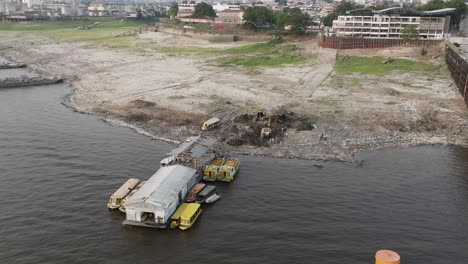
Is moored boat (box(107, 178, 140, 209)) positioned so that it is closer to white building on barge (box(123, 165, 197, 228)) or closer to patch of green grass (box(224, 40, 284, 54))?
white building on barge (box(123, 165, 197, 228))

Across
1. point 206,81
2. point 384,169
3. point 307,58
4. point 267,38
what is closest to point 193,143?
point 384,169

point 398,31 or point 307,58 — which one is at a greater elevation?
point 398,31

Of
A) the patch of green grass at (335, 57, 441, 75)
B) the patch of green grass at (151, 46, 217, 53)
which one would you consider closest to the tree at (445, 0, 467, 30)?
the patch of green grass at (335, 57, 441, 75)

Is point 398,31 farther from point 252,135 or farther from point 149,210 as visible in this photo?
point 149,210

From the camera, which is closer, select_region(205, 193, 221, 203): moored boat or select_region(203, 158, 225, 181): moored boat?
select_region(205, 193, 221, 203): moored boat

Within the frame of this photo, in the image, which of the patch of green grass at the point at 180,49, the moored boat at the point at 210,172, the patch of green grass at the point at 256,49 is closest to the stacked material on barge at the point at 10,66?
the patch of green grass at the point at 180,49

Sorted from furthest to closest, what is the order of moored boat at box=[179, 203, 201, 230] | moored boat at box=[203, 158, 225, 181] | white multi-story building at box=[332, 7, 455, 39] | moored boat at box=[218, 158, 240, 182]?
1. white multi-story building at box=[332, 7, 455, 39]
2. moored boat at box=[203, 158, 225, 181]
3. moored boat at box=[218, 158, 240, 182]
4. moored boat at box=[179, 203, 201, 230]

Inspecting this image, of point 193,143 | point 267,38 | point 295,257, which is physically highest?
point 267,38
